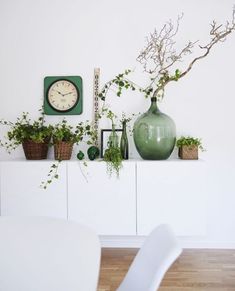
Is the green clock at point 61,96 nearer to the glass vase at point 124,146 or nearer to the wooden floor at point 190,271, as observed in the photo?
the glass vase at point 124,146

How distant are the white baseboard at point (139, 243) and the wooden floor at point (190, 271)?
2.9 inches

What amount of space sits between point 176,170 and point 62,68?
138 centimetres

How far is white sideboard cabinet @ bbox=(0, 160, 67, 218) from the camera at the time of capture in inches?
102

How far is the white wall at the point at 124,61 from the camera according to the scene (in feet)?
9.22

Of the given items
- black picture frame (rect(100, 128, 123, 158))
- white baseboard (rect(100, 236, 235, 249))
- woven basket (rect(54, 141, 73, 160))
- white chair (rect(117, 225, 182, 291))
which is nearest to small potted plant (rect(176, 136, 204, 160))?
black picture frame (rect(100, 128, 123, 158))

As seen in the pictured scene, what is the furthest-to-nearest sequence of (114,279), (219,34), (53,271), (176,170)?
(219,34), (176,170), (114,279), (53,271)

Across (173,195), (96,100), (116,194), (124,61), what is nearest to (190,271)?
(173,195)

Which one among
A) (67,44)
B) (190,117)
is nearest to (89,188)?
(190,117)

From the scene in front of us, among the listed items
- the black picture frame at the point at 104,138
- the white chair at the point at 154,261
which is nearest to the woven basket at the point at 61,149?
the black picture frame at the point at 104,138

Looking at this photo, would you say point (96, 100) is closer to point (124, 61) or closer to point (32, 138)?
point (124, 61)

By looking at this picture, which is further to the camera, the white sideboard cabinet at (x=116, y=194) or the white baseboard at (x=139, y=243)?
the white baseboard at (x=139, y=243)

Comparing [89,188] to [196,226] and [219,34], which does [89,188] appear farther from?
[219,34]

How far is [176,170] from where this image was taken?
8.28ft

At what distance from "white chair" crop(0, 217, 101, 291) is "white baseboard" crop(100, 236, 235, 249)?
1.60 metres
